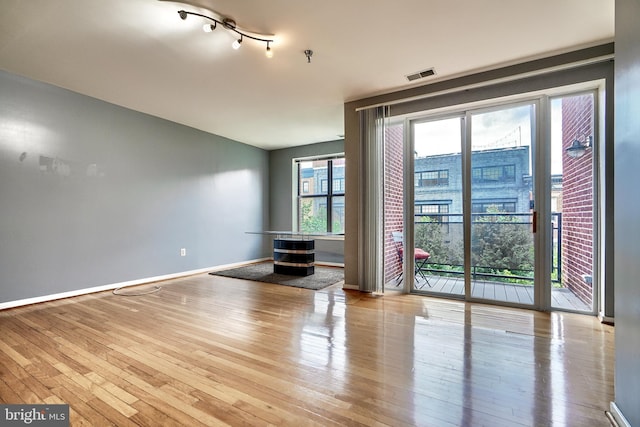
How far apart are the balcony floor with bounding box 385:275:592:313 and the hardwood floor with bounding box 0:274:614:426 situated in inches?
7.3

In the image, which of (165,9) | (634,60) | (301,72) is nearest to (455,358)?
→ (634,60)

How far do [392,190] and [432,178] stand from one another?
52 cm

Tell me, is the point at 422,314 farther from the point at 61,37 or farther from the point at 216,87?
the point at 61,37

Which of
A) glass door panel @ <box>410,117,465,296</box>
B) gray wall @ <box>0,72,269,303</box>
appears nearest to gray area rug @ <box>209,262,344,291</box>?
gray wall @ <box>0,72,269,303</box>

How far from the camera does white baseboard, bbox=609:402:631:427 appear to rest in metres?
1.30

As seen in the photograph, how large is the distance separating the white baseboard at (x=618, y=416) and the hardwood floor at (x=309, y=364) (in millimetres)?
70

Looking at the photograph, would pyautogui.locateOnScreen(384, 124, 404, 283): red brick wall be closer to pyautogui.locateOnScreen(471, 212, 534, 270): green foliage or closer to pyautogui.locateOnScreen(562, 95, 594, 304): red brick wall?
pyautogui.locateOnScreen(471, 212, 534, 270): green foliage

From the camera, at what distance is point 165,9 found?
2188mm

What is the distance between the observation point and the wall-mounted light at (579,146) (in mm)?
2959

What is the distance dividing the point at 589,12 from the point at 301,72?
A: 8.13 ft

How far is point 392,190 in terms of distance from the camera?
3.91 metres

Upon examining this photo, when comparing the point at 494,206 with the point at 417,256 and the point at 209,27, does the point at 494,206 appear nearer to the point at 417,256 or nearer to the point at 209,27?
the point at 417,256

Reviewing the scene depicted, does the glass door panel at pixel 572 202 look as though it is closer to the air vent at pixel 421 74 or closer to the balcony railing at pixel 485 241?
the balcony railing at pixel 485 241

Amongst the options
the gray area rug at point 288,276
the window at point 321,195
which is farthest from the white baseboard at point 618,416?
the window at point 321,195
